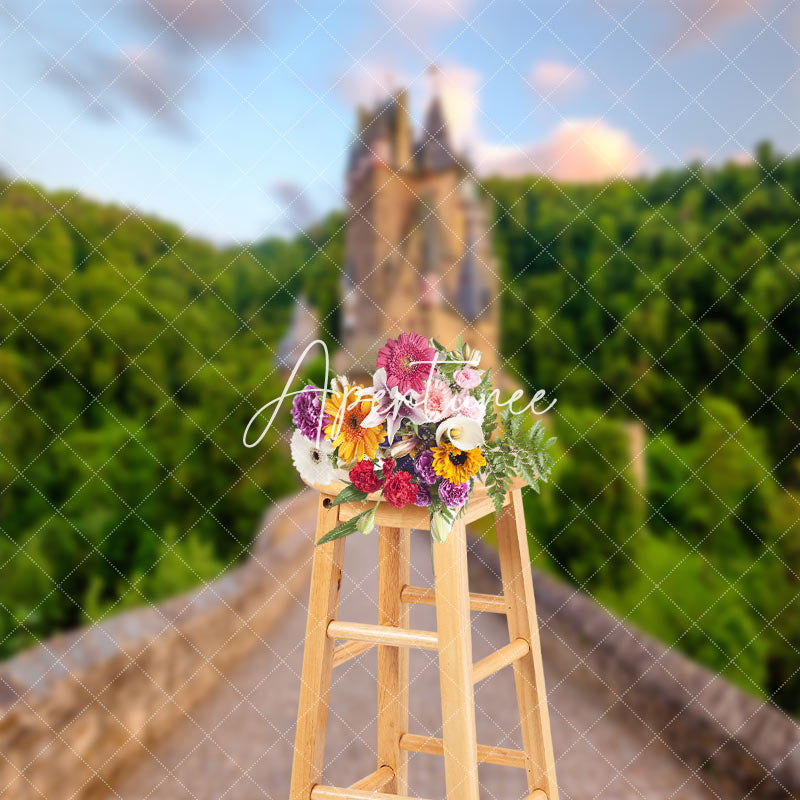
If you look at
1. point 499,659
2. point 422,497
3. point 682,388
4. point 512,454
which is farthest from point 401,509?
point 682,388

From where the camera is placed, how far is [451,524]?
105 cm

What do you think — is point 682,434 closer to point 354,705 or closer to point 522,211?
point 522,211

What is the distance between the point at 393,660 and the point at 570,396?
6.91 m

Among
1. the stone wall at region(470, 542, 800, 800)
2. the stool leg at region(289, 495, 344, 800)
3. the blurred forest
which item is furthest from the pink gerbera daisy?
the blurred forest

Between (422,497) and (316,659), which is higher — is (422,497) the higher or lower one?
the higher one

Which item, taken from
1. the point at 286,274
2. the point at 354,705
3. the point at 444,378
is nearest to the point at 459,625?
the point at 444,378

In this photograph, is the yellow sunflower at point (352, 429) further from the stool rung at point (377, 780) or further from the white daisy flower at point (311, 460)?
the stool rung at point (377, 780)

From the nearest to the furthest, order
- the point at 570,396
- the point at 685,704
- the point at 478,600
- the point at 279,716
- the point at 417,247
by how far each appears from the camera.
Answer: the point at 478,600 → the point at 685,704 → the point at 279,716 → the point at 417,247 → the point at 570,396

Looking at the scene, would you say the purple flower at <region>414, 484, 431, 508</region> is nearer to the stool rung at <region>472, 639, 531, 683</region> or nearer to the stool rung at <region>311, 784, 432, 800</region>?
the stool rung at <region>472, 639, 531, 683</region>

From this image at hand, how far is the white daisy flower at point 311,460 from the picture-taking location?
1.10 metres

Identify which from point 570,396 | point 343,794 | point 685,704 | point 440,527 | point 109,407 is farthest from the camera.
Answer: point 109,407

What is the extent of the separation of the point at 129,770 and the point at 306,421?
57.9 inches

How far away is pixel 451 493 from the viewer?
103 cm

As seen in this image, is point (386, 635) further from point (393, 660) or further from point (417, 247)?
point (417, 247)
